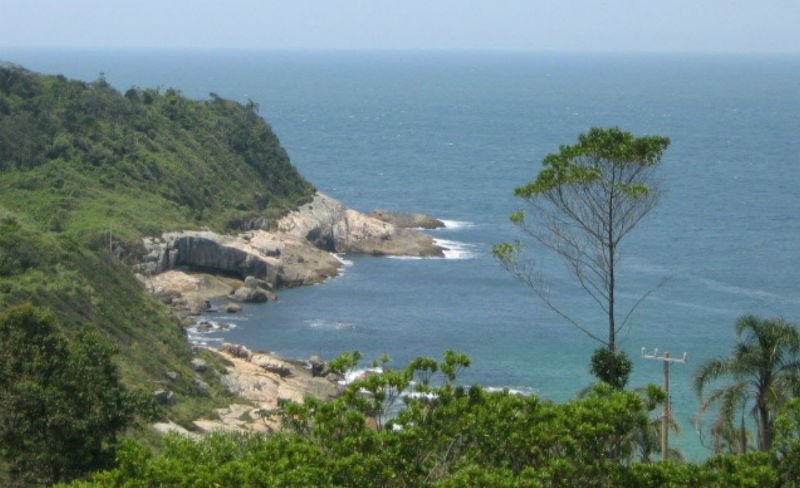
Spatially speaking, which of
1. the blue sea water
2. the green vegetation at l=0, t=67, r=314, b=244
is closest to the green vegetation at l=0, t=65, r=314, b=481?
the green vegetation at l=0, t=67, r=314, b=244

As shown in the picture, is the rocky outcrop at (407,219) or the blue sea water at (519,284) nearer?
the blue sea water at (519,284)

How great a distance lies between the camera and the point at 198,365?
50.6 meters

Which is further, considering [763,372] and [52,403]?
[52,403]

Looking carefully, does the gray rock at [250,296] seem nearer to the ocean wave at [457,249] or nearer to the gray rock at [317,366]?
the gray rock at [317,366]

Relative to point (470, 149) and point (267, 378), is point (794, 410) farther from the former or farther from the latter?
point (470, 149)

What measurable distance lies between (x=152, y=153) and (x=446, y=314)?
2645 centimetres

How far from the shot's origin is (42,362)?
1099 inches

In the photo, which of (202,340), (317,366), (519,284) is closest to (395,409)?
(317,366)

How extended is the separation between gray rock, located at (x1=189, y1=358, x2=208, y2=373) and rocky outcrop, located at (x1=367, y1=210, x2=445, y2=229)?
36.9 metres

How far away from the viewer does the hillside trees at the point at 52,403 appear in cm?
2681

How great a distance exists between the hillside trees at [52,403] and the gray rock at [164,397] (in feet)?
41.5

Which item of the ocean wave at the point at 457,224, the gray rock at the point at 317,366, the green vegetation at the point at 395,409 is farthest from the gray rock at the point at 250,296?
the ocean wave at the point at 457,224

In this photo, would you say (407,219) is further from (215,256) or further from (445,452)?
(445,452)

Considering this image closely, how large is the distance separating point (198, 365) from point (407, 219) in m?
39.2
